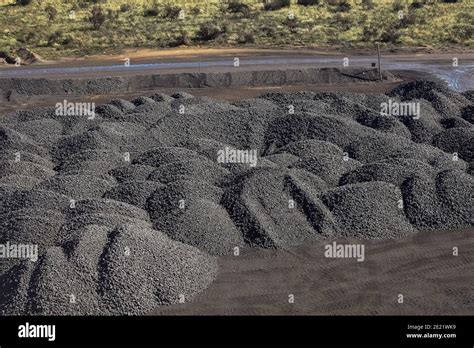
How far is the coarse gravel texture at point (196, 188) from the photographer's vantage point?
1271 centimetres

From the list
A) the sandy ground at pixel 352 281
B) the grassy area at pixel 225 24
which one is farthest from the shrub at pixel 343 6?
the sandy ground at pixel 352 281

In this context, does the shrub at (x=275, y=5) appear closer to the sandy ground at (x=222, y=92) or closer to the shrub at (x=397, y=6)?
the shrub at (x=397, y=6)

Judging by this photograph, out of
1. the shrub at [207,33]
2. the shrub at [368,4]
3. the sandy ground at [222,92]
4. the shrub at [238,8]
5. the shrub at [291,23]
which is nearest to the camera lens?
A: the sandy ground at [222,92]

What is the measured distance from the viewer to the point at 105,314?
12.0 meters

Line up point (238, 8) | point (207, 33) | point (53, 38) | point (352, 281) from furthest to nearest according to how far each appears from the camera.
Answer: point (238, 8) → point (207, 33) → point (53, 38) → point (352, 281)

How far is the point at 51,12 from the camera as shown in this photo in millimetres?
47438

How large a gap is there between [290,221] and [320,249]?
109 cm

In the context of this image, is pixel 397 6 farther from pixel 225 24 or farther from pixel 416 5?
pixel 225 24

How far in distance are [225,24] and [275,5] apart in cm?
665

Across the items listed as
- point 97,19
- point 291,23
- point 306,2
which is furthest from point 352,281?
point 306,2

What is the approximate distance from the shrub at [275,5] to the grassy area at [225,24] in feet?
0.25

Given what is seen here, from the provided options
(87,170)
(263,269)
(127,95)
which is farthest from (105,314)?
(127,95)

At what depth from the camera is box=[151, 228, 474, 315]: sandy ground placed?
12625 mm

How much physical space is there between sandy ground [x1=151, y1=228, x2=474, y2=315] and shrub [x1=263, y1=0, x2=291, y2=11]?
35968 mm
